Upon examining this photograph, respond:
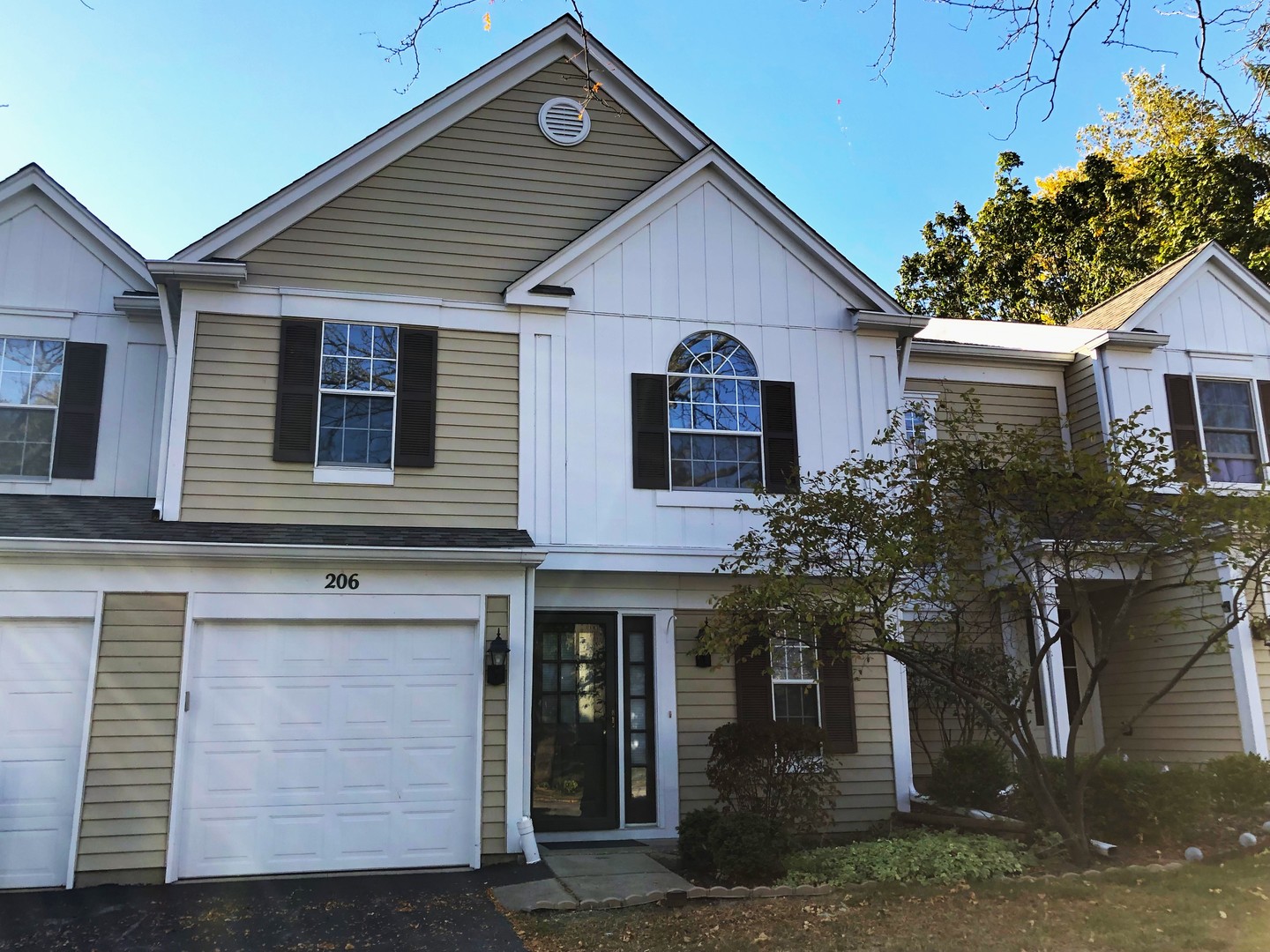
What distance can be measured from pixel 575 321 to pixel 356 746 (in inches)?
193

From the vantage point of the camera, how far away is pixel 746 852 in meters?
8.21

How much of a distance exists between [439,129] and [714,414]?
433 centimetres

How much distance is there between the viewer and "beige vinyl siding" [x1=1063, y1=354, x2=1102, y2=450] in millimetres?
13930

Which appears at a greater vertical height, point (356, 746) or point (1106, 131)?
point (1106, 131)

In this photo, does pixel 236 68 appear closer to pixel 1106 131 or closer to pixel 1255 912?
pixel 1255 912

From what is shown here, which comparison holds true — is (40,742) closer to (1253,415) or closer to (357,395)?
(357,395)

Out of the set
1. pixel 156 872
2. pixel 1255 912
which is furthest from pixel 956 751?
pixel 156 872

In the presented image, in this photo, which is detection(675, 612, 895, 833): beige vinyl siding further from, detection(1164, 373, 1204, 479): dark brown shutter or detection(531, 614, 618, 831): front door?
detection(1164, 373, 1204, 479): dark brown shutter

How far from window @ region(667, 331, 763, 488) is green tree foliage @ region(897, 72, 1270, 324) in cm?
1413

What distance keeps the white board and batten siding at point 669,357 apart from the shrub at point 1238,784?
4.83 meters

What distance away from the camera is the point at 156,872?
8.68 meters

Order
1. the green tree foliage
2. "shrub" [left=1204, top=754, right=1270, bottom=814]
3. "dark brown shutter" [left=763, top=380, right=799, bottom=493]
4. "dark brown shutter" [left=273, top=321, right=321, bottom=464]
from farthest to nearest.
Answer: the green tree foliage
"dark brown shutter" [left=763, top=380, right=799, bottom=493]
"dark brown shutter" [left=273, top=321, right=321, bottom=464]
"shrub" [left=1204, top=754, right=1270, bottom=814]

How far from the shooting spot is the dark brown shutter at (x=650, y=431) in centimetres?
1112

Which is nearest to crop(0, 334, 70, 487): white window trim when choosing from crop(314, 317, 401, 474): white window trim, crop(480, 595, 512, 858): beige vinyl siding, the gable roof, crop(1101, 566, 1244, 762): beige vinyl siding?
the gable roof
